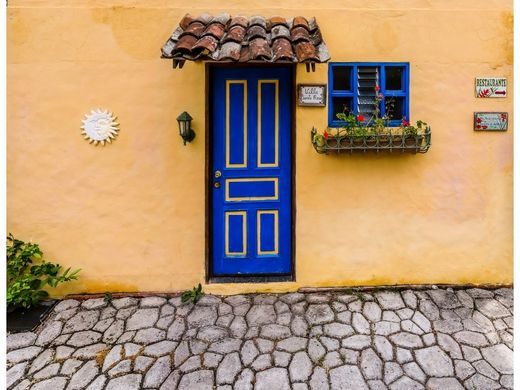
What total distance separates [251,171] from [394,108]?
1.73m

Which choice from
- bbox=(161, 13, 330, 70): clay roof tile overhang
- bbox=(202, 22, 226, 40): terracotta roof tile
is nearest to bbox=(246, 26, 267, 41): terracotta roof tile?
bbox=(161, 13, 330, 70): clay roof tile overhang

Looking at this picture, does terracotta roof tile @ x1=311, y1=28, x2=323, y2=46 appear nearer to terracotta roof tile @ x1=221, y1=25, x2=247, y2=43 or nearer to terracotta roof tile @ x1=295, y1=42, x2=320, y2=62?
terracotta roof tile @ x1=295, y1=42, x2=320, y2=62

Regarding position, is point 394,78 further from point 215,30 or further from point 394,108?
point 215,30

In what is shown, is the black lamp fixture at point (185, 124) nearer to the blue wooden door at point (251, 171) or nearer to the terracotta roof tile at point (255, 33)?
the blue wooden door at point (251, 171)

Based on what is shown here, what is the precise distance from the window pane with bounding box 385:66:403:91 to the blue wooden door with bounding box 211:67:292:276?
1.09 m

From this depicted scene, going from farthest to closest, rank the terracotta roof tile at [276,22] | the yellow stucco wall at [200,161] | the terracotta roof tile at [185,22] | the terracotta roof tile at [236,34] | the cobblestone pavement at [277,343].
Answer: the yellow stucco wall at [200,161]
the terracotta roof tile at [276,22]
the terracotta roof tile at [185,22]
the terracotta roof tile at [236,34]
the cobblestone pavement at [277,343]

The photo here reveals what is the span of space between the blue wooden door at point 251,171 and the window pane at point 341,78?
504mm

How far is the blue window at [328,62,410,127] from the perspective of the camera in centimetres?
377

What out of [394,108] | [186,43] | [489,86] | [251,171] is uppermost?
[186,43]

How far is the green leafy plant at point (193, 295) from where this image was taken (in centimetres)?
374

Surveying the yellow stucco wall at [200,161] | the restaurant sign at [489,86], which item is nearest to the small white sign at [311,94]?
the yellow stucco wall at [200,161]

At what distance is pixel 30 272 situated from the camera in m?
3.78

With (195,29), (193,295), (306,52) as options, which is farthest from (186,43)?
(193,295)

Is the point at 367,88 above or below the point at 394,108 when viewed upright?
above
